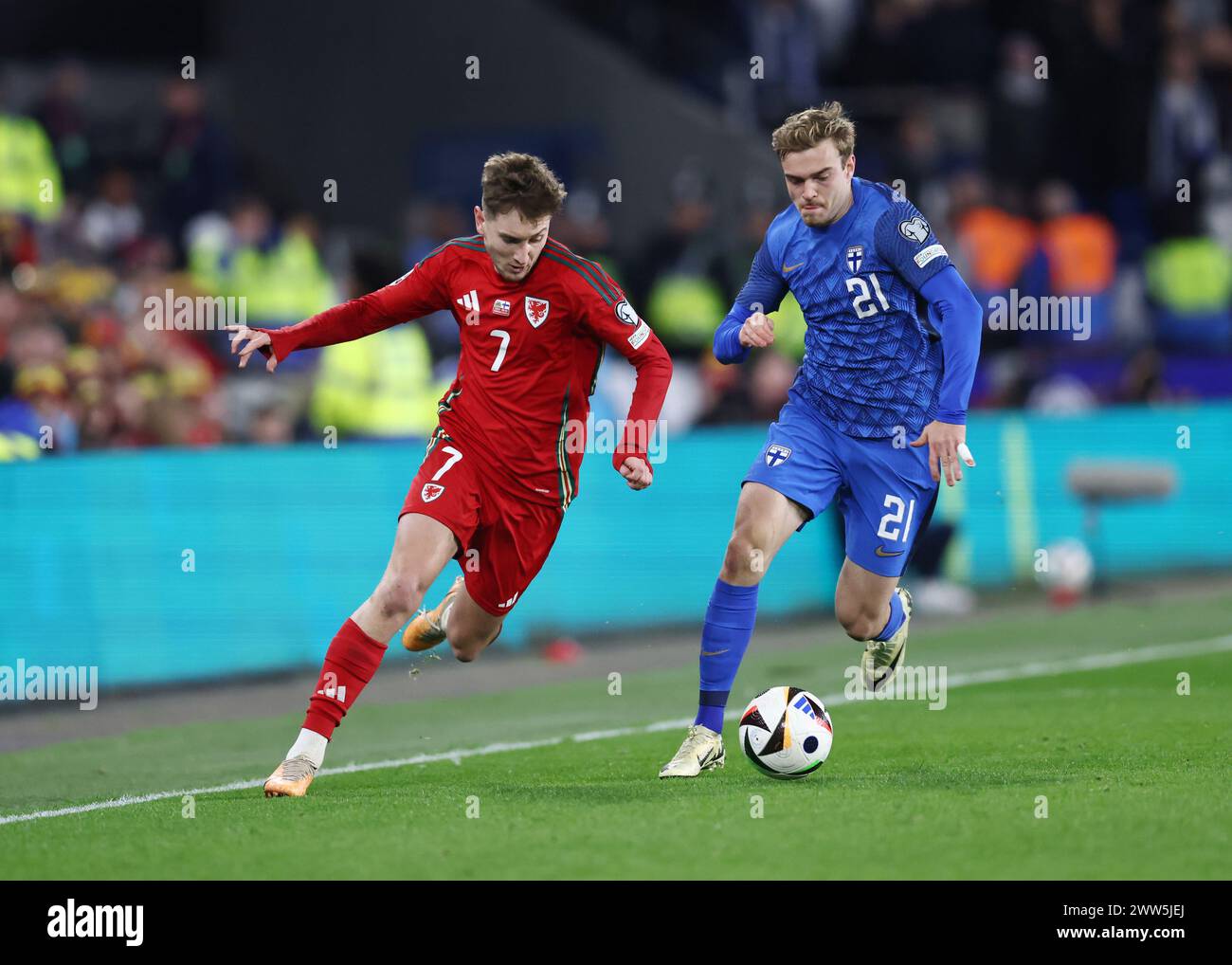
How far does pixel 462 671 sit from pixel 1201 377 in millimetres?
9227

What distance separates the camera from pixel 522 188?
7551 millimetres

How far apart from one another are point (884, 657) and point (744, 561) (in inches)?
59.9

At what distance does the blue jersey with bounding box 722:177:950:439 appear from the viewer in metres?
8.23

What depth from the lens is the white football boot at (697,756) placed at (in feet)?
26.7

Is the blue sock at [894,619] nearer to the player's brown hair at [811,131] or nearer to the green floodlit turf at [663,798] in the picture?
the green floodlit turf at [663,798]

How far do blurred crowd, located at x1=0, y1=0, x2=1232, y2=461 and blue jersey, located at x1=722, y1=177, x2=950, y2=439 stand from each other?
6308mm

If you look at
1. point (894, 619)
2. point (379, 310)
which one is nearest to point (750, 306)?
point (379, 310)

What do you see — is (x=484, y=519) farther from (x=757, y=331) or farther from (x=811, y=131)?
(x=811, y=131)

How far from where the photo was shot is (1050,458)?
16.6 metres

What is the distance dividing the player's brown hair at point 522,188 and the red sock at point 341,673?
174 centimetres

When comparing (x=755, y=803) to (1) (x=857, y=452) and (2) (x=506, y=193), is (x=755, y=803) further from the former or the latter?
(2) (x=506, y=193)

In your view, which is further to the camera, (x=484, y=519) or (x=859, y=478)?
(x=859, y=478)

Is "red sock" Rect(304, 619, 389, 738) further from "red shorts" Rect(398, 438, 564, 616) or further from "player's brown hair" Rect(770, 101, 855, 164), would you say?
"player's brown hair" Rect(770, 101, 855, 164)
